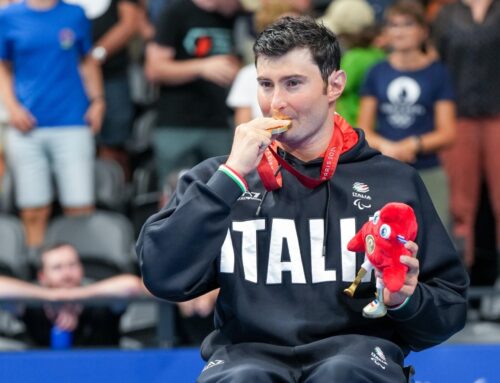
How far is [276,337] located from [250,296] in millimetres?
148

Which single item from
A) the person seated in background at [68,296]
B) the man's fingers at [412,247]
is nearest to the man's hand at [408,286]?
the man's fingers at [412,247]

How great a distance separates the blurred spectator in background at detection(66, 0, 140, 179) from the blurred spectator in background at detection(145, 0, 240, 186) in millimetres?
646

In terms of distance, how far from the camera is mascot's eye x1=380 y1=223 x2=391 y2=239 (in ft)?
10.8

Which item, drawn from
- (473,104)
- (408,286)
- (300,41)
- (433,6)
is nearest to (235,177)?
(300,41)

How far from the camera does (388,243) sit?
3.29 m

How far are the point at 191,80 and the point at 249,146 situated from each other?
3.67m

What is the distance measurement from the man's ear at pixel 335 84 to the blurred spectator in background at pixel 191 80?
326 centimetres

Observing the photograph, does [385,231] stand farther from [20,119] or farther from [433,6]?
[433,6]

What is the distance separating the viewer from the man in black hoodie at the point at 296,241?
11.4 feet

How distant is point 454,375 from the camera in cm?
500

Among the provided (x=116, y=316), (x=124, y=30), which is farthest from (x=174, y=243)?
(x=124, y=30)

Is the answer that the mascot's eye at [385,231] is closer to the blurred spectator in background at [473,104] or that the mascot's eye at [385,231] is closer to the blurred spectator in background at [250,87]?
the blurred spectator in background at [250,87]

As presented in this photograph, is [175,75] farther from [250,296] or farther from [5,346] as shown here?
[250,296]

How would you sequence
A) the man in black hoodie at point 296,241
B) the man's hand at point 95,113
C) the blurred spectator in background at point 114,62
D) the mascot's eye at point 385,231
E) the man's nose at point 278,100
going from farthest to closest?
the blurred spectator in background at point 114,62 → the man's hand at point 95,113 → the man's nose at point 278,100 → the man in black hoodie at point 296,241 → the mascot's eye at point 385,231
